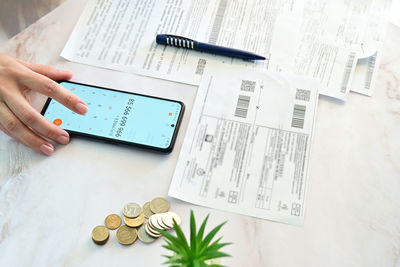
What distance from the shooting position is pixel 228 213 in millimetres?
589

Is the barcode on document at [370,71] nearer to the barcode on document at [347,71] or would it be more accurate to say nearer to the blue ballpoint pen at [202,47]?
the barcode on document at [347,71]

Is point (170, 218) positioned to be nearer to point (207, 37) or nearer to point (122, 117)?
point (122, 117)

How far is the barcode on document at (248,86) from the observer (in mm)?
701

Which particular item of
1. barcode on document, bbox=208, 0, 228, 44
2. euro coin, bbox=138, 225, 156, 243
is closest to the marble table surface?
euro coin, bbox=138, 225, 156, 243

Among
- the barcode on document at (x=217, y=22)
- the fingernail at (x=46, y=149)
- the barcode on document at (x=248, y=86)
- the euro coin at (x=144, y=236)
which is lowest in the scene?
the euro coin at (x=144, y=236)

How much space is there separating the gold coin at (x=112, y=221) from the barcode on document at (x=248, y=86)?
0.32m

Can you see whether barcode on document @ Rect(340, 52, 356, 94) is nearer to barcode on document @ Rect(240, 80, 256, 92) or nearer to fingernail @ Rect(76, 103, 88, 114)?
barcode on document @ Rect(240, 80, 256, 92)

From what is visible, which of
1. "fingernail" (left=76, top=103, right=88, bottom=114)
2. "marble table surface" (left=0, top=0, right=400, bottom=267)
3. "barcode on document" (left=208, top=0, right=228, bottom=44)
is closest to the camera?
"marble table surface" (left=0, top=0, right=400, bottom=267)

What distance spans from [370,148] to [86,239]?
492 millimetres

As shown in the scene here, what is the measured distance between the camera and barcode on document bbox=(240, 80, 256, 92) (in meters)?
0.70

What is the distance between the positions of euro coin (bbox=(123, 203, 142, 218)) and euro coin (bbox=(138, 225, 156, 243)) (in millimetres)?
23

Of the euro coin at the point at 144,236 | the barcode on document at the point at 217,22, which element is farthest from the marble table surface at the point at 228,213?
the barcode on document at the point at 217,22

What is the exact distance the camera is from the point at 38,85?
0.67m

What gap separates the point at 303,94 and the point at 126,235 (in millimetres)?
399
